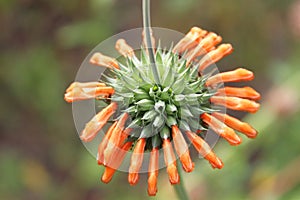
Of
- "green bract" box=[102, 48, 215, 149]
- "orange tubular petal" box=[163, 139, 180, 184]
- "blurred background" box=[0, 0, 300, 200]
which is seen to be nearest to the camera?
"orange tubular petal" box=[163, 139, 180, 184]

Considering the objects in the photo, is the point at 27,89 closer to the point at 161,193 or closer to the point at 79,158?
the point at 79,158

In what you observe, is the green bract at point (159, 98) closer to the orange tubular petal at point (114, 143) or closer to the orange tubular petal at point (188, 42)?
the orange tubular petal at point (114, 143)

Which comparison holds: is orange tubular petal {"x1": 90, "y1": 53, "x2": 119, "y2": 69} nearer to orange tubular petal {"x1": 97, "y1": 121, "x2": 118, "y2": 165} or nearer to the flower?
the flower

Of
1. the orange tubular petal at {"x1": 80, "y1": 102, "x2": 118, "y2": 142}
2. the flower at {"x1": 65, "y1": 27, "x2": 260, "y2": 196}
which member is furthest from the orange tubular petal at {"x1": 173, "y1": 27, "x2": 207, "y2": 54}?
the orange tubular petal at {"x1": 80, "y1": 102, "x2": 118, "y2": 142}

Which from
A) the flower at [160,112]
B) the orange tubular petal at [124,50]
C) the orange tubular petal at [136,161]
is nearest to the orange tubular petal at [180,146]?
the flower at [160,112]

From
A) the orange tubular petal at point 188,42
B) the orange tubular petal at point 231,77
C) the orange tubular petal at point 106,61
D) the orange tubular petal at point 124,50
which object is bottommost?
the orange tubular petal at point 231,77

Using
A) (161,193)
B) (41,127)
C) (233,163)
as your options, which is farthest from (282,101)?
(41,127)
